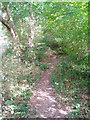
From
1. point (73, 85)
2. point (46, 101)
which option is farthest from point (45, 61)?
point (46, 101)

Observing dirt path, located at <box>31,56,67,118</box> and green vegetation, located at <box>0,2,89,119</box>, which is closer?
green vegetation, located at <box>0,2,89,119</box>

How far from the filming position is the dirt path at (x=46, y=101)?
352 centimetres

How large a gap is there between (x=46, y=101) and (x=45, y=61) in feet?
10.7

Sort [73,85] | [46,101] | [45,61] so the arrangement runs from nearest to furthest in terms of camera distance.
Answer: [46,101]
[73,85]
[45,61]

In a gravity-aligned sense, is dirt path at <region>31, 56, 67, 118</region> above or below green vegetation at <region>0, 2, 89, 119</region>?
Answer: below

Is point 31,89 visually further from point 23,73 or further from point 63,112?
point 63,112

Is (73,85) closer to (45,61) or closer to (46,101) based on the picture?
(46,101)

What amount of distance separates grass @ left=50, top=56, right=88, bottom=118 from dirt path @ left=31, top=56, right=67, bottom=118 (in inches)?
8.9

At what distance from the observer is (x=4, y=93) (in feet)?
12.3

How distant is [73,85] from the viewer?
4.62m

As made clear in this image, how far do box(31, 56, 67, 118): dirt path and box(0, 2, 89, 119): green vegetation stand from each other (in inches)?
6.4

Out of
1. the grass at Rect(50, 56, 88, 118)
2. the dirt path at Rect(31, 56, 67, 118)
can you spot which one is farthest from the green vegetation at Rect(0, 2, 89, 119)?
the dirt path at Rect(31, 56, 67, 118)

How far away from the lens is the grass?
3568 mm

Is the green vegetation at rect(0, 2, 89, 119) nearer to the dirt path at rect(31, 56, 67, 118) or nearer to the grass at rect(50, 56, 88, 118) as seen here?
the grass at rect(50, 56, 88, 118)
